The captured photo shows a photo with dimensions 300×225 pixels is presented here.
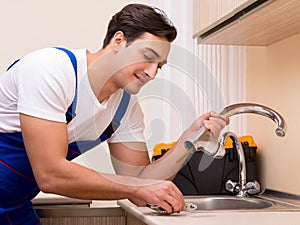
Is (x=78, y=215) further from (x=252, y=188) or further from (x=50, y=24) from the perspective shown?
(x=50, y=24)

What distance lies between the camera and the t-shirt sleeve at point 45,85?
1.41 meters

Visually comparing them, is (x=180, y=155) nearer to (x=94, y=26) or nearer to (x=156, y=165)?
(x=156, y=165)

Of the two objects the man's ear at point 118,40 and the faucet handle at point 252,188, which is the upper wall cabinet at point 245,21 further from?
the faucet handle at point 252,188

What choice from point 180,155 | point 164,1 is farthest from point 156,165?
point 164,1

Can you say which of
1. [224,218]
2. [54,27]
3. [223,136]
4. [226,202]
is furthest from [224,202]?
[54,27]

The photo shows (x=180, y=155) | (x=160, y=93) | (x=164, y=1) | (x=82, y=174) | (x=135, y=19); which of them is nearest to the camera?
(x=82, y=174)

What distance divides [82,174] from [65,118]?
0.15 meters

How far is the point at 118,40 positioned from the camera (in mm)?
1550

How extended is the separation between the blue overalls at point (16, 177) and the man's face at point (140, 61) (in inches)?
5.4

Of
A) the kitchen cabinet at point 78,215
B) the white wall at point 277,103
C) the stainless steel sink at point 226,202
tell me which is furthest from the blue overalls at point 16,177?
the white wall at point 277,103

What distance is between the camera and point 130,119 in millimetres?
1771

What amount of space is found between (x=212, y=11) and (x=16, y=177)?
0.81 m

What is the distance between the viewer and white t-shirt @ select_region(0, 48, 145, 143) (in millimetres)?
1420

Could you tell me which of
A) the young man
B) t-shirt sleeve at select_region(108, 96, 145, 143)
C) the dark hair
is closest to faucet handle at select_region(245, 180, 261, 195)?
the young man
